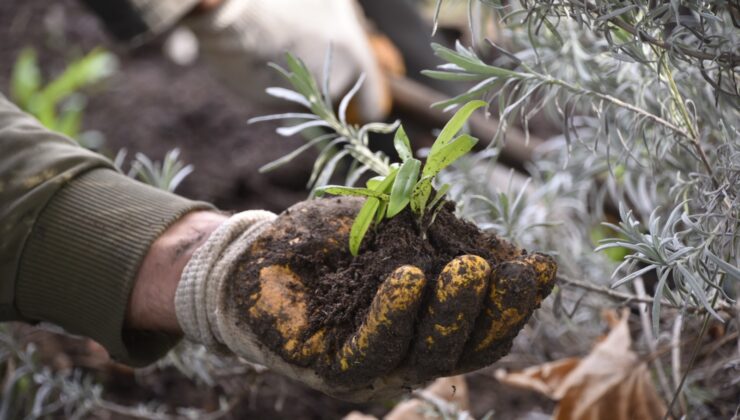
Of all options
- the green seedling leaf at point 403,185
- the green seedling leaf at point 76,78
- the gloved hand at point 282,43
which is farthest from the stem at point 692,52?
the green seedling leaf at point 76,78

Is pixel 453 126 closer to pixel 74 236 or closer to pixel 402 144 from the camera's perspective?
pixel 402 144

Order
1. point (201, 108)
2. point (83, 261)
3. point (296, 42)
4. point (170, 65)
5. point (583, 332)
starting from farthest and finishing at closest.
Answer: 1. point (170, 65)
2. point (201, 108)
3. point (296, 42)
4. point (583, 332)
5. point (83, 261)

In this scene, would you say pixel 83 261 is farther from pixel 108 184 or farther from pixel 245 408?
pixel 245 408

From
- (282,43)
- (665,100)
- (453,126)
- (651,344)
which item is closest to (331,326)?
(453,126)

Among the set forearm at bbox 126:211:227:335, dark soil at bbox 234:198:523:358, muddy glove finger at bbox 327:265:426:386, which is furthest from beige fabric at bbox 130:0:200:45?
muddy glove finger at bbox 327:265:426:386

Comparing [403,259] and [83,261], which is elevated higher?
[403,259]

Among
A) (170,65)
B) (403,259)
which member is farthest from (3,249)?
(170,65)

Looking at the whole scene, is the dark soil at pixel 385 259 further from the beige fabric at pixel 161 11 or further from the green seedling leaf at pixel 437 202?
the beige fabric at pixel 161 11
